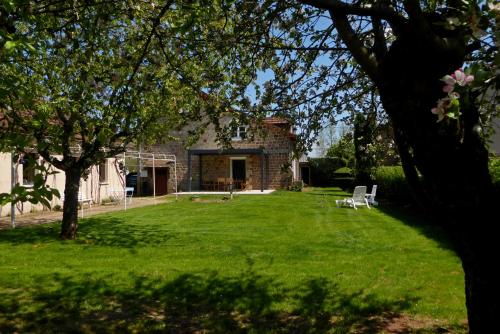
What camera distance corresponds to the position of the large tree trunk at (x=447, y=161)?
280 cm

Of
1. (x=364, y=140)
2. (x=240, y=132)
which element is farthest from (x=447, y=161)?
(x=240, y=132)

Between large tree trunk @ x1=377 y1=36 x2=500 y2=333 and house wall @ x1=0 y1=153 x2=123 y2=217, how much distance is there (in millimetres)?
15011

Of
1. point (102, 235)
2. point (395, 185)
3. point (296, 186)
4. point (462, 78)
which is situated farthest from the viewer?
point (296, 186)

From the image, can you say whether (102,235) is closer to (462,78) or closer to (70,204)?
(70,204)

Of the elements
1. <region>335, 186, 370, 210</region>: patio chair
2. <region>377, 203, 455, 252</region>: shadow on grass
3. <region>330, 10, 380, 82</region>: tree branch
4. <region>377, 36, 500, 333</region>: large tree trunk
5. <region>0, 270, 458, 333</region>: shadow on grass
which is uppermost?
<region>330, 10, 380, 82</region>: tree branch

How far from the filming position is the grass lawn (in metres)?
5.31

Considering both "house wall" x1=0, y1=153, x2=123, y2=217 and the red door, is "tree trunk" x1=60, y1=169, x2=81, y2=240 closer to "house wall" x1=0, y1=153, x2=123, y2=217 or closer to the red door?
"house wall" x1=0, y1=153, x2=123, y2=217

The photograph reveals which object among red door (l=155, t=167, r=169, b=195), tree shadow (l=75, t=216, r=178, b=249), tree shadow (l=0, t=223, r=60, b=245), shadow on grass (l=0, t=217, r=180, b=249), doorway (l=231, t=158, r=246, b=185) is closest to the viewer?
tree shadow (l=75, t=216, r=178, b=249)

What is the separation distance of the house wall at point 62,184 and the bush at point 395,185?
12.6 m

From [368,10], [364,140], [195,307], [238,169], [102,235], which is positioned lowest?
[195,307]

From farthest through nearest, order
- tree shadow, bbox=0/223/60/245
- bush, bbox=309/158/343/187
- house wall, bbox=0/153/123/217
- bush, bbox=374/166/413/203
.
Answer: bush, bbox=309/158/343/187 → bush, bbox=374/166/413/203 → house wall, bbox=0/153/123/217 → tree shadow, bbox=0/223/60/245

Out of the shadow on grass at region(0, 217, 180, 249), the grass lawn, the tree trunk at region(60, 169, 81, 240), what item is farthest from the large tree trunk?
the tree trunk at region(60, 169, 81, 240)

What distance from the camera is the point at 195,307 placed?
584 centimetres

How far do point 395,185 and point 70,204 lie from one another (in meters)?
13.8
